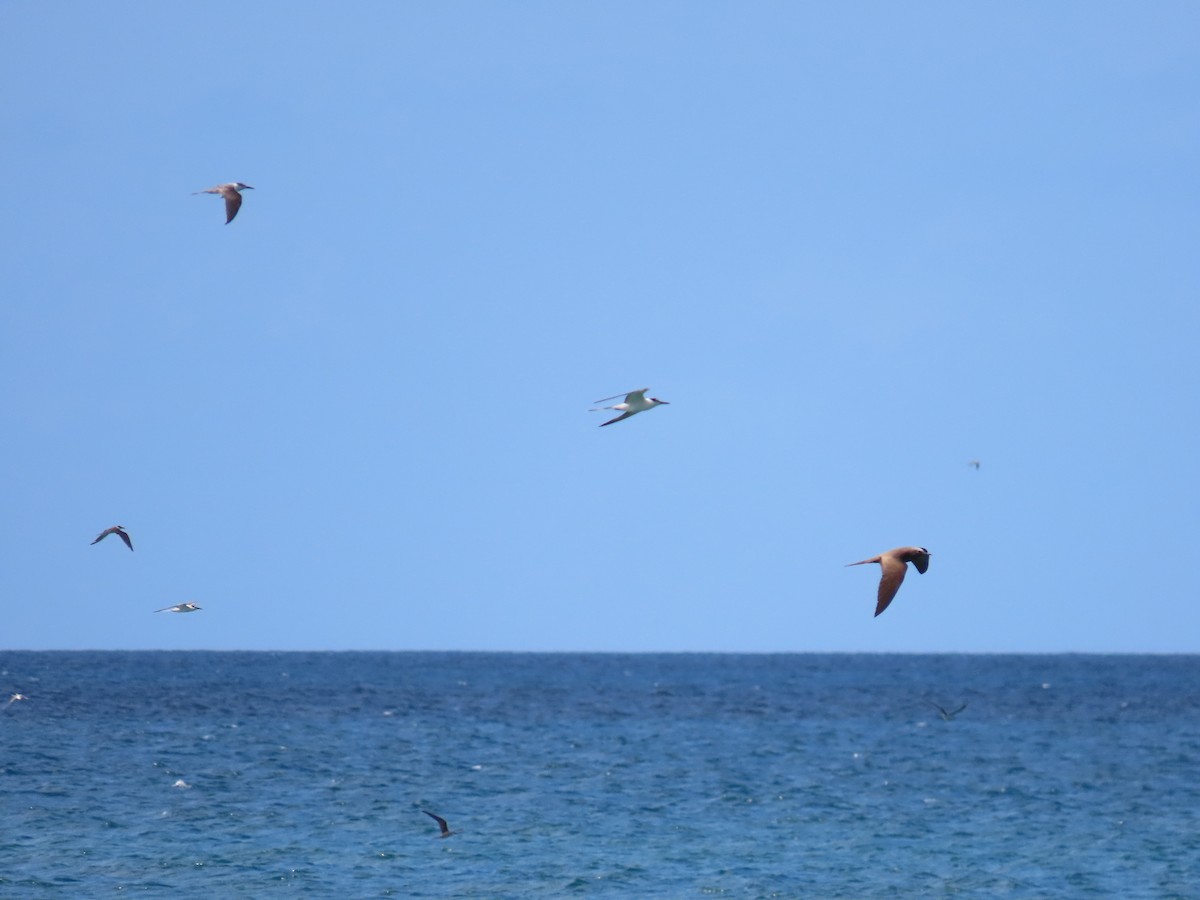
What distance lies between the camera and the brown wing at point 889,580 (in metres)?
15.5

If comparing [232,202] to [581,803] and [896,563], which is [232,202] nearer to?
[896,563]

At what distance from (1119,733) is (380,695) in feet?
135

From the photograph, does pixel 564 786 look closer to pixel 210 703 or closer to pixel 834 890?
pixel 834 890

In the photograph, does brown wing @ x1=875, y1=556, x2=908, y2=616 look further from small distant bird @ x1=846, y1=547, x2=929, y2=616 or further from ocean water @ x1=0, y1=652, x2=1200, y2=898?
ocean water @ x1=0, y1=652, x2=1200, y2=898

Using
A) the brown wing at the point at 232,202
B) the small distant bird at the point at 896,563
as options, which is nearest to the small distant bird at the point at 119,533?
the brown wing at the point at 232,202

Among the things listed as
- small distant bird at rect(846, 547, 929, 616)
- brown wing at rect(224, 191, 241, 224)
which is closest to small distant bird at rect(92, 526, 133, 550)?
brown wing at rect(224, 191, 241, 224)

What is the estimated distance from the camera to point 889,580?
16.7 metres

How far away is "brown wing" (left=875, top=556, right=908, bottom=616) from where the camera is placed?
50.7ft

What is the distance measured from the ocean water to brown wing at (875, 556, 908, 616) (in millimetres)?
11300

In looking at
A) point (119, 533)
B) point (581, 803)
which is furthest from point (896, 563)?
point (581, 803)

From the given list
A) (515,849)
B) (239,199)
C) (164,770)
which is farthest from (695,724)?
(239,199)

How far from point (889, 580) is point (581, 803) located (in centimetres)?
2202

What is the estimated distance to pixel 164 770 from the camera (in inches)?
1624

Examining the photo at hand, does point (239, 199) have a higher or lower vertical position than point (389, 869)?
higher
